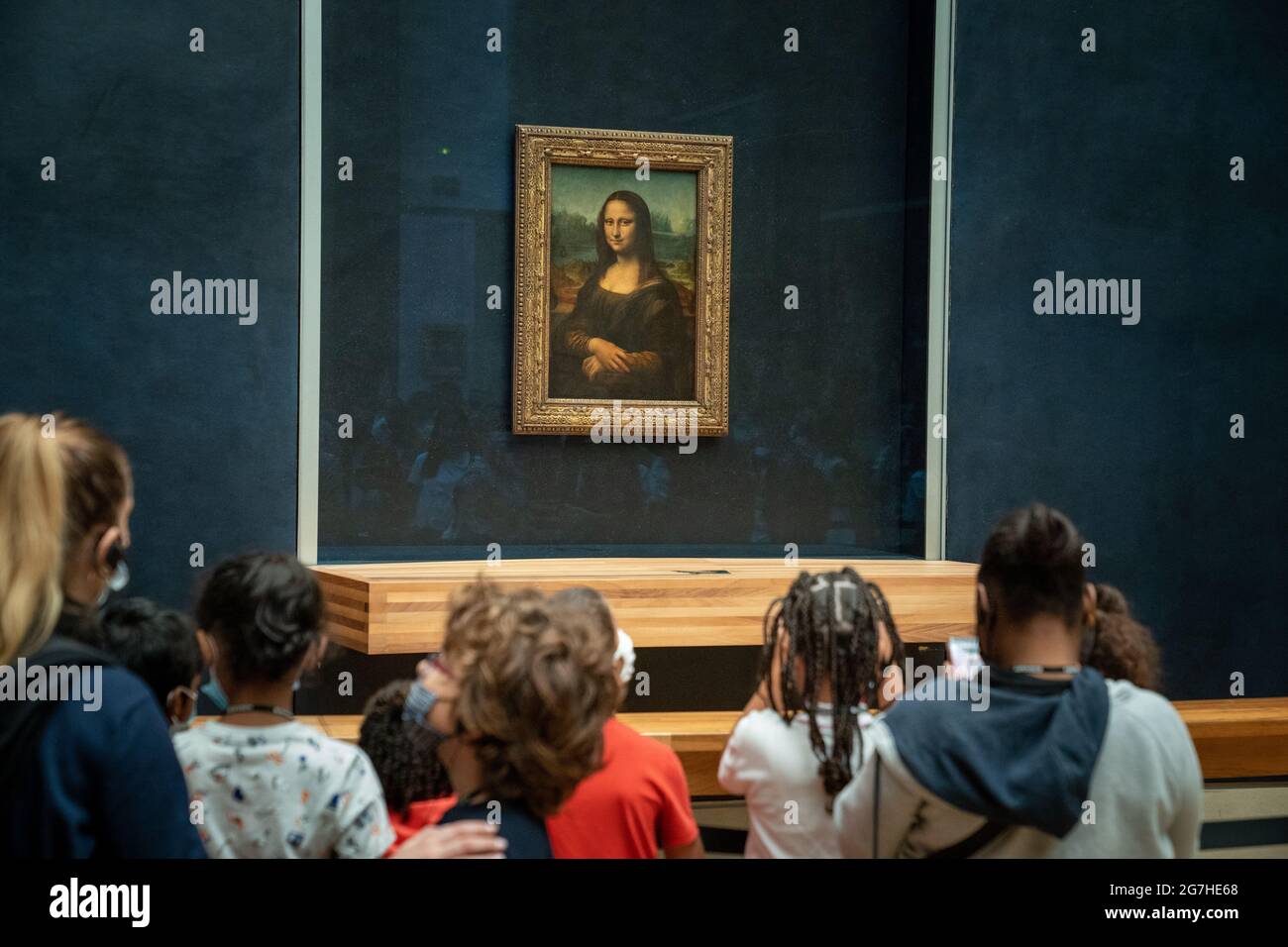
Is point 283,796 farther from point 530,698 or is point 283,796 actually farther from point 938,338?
point 938,338

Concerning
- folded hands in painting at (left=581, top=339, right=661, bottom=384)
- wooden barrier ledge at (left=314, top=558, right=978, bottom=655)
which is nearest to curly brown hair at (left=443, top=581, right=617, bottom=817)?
wooden barrier ledge at (left=314, top=558, right=978, bottom=655)

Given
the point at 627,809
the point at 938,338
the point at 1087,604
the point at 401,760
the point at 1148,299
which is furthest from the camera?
the point at 938,338

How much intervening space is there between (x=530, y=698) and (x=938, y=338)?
5.26m

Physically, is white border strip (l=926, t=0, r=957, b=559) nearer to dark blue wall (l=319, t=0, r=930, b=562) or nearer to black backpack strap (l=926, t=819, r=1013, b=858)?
dark blue wall (l=319, t=0, r=930, b=562)

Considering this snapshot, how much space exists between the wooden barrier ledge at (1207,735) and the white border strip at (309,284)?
41.6 inches

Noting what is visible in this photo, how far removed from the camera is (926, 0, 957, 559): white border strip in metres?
7.08

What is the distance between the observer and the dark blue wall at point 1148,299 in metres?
6.98

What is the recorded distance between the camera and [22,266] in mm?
5684

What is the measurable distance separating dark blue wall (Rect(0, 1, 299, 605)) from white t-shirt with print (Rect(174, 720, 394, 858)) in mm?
3516

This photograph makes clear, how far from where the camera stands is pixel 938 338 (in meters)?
7.13

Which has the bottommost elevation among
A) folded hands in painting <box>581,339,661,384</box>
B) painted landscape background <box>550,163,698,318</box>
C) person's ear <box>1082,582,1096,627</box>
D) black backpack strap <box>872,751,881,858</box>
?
black backpack strap <box>872,751,881,858</box>

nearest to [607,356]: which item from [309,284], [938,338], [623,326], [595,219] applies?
[623,326]

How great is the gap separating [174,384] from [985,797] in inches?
177
